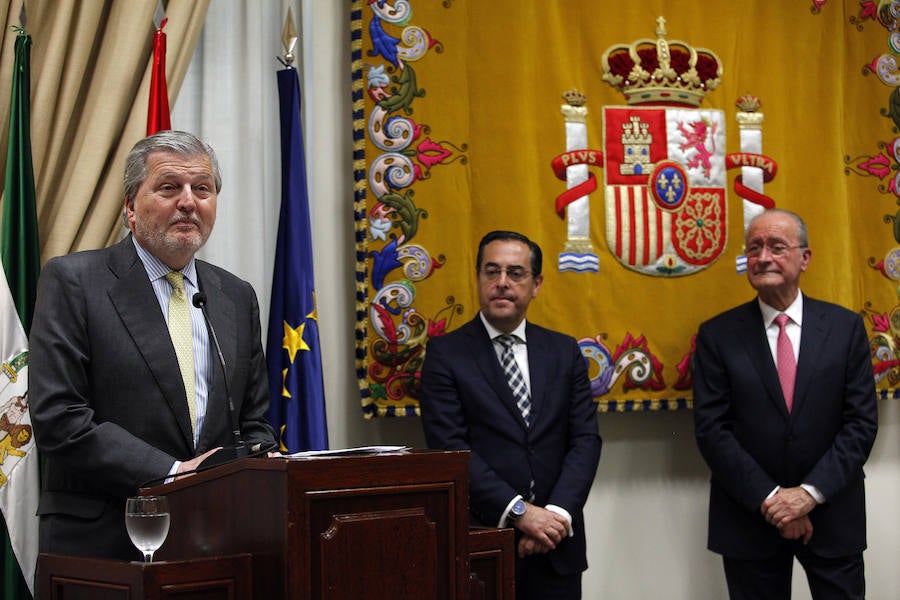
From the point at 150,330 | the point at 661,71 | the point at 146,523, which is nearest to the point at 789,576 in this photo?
the point at 661,71

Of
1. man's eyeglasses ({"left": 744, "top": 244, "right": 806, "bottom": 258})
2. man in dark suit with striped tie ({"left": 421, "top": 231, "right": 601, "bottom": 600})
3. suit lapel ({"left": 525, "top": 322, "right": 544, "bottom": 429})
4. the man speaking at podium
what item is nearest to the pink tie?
man's eyeglasses ({"left": 744, "top": 244, "right": 806, "bottom": 258})

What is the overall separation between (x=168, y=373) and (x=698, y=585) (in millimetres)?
2749

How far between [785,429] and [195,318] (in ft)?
7.38

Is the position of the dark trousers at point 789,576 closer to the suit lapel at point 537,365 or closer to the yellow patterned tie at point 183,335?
the suit lapel at point 537,365

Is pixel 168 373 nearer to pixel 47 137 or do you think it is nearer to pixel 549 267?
pixel 47 137

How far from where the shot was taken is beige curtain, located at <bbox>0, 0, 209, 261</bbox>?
3.39 metres

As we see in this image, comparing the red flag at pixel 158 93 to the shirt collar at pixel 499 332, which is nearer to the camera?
the red flag at pixel 158 93

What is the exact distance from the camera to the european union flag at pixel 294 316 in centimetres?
360

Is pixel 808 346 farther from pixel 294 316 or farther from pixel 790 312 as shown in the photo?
pixel 294 316

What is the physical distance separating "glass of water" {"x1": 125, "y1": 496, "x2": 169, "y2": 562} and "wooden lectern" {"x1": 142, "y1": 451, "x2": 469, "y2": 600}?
0.11 meters

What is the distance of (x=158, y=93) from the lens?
3.39 meters

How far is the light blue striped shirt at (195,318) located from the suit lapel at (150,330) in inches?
1.3

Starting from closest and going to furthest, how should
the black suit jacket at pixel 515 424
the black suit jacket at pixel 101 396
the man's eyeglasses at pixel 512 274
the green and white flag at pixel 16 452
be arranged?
the black suit jacket at pixel 101 396 → the green and white flag at pixel 16 452 → the black suit jacket at pixel 515 424 → the man's eyeglasses at pixel 512 274

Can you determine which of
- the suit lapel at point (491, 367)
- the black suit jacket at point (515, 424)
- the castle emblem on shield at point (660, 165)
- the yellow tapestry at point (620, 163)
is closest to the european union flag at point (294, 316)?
the yellow tapestry at point (620, 163)
